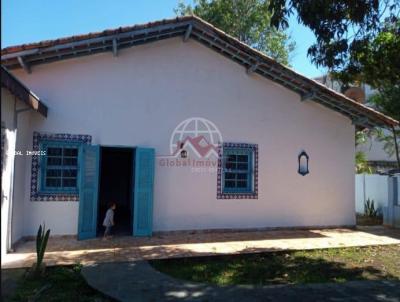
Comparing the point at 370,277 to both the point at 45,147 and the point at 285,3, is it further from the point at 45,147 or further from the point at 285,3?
the point at 45,147

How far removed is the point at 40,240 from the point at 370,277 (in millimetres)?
5268

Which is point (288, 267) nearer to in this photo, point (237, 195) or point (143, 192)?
point (237, 195)

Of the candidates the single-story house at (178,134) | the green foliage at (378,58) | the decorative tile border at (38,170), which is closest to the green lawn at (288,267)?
the single-story house at (178,134)

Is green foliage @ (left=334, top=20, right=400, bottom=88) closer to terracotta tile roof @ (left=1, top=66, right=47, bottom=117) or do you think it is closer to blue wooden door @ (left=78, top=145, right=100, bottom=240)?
blue wooden door @ (left=78, top=145, right=100, bottom=240)

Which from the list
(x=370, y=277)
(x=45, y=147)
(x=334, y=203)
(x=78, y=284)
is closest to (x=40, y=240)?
(x=78, y=284)

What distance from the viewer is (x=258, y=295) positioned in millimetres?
5602

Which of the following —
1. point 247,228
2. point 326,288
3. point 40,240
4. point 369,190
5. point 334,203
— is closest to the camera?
point 326,288

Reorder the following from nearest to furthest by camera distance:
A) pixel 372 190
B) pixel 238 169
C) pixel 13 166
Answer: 1. pixel 13 166
2. pixel 238 169
3. pixel 372 190

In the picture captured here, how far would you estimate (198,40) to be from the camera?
33.9 ft

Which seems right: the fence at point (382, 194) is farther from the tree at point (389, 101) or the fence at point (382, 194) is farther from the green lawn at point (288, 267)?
the green lawn at point (288, 267)

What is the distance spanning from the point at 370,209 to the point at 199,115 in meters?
7.37

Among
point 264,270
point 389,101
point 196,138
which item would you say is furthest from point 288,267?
point 389,101

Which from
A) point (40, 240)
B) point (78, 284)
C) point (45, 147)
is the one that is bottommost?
point (78, 284)

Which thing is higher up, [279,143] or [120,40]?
[120,40]
